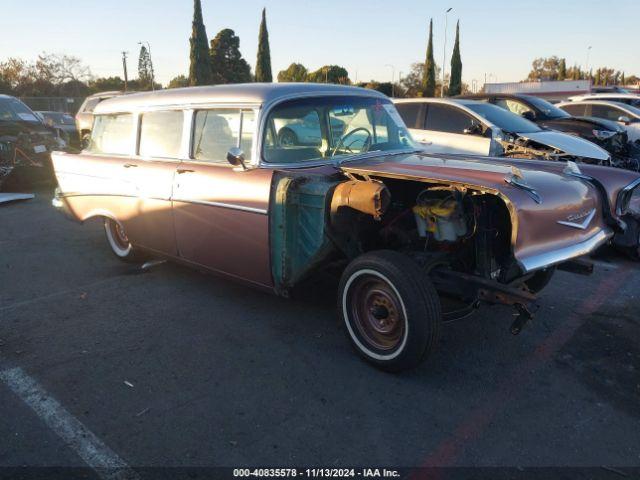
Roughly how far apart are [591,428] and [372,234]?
1.88 metres

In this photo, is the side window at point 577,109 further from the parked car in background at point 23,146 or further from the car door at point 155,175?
the parked car in background at point 23,146

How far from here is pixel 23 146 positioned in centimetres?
1044

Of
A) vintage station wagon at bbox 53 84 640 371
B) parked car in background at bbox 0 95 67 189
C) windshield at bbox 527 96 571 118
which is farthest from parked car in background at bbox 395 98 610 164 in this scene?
parked car in background at bbox 0 95 67 189

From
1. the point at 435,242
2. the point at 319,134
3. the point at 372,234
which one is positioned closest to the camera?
the point at 435,242

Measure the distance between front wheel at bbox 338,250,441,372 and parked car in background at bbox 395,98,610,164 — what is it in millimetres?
4461

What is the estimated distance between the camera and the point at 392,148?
4.68 meters

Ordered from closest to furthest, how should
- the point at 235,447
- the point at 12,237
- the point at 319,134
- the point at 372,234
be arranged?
the point at 235,447 < the point at 372,234 < the point at 319,134 < the point at 12,237

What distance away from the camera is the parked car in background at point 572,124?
9.55 metres

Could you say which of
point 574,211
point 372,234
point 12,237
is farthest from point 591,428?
point 12,237

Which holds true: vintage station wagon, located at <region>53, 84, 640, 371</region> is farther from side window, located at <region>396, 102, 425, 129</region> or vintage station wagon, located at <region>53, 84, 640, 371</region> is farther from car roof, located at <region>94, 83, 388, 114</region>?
side window, located at <region>396, 102, 425, 129</region>

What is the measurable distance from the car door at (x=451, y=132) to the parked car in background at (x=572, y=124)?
136cm

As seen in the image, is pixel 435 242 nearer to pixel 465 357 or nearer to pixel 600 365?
pixel 465 357

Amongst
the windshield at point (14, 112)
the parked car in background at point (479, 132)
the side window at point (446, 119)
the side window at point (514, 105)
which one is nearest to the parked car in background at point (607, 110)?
the side window at point (514, 105)

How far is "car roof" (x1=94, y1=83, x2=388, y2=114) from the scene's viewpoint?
425cm
